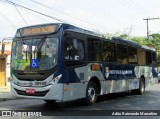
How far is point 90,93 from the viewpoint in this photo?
43.9 ft

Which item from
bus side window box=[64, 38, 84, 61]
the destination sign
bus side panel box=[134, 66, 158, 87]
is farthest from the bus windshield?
bus side panel box=[134, 66, 158, 87]

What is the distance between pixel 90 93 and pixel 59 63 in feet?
8.36

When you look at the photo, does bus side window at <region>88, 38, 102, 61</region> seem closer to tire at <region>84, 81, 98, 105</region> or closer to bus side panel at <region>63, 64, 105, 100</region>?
bus side panel at <region>63, 64, 105, 100</region>

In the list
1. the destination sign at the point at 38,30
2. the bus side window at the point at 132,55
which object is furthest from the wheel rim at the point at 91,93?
the bus side window at the point at 132,55

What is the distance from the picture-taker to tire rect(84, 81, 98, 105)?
43.1 feet

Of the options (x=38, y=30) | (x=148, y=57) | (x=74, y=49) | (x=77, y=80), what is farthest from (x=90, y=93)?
(x=148, y=57)

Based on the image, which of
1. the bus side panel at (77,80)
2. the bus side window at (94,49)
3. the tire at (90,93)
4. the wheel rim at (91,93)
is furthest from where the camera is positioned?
the bus side window at (94,49)

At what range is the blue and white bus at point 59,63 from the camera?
11.5m

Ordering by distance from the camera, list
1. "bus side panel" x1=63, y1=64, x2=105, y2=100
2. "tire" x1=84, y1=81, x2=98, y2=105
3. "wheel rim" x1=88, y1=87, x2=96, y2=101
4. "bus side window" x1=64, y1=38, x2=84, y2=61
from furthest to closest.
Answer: "wheel rim" x1=88, y1=87, x2=96, y2=101 → "tire" x1=84, y1=81, x2=98, y2=105 → "bus side window" x1=64, y1=38, x2=84, y2=61 → "bus side panel" x1=63, y1=64, x2=105, y2=100

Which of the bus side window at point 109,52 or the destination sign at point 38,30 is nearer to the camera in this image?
the destination sign at point 38,30

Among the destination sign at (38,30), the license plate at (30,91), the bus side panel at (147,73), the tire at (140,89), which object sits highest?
the destination sign at (38,30)

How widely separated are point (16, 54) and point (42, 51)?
134 centimetres

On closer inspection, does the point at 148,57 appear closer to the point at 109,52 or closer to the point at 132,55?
the point at 132,55

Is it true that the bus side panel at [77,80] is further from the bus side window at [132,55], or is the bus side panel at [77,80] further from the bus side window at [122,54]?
the bus side window at [132,55]
